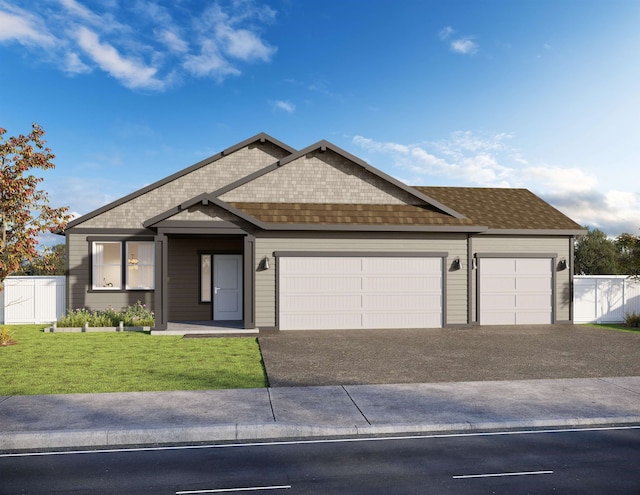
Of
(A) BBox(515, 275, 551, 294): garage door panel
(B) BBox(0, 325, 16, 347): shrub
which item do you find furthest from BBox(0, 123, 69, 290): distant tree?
(A) BBox(515, 275, 551, 294): garage door panel

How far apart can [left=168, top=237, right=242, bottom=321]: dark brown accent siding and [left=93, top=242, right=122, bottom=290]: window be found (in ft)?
6.76

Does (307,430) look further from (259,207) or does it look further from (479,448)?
(259,207)

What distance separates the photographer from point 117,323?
52.7 ft

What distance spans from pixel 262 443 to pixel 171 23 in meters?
18.2

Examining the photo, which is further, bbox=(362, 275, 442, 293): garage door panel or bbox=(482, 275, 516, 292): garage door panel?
bbox=(482, 275, 516, 292): garage door panel

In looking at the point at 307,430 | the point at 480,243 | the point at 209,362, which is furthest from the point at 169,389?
the point at 480,243

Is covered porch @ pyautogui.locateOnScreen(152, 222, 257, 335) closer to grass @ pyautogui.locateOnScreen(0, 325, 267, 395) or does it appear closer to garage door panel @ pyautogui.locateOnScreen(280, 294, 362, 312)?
garage door panel @ pyautogui.locateOnScreen(280, 294, 362, 312)

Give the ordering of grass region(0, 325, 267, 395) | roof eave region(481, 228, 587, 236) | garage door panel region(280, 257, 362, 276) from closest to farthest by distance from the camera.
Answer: grass region(0, 325, 267, 395)
garage door panel region(280, 257, 362, 276)
roof eave region(481, 228, 587, 236)

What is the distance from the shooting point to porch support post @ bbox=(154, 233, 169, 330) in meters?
14.4

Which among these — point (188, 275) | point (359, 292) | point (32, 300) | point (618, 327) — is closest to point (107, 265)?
point (32, 300)

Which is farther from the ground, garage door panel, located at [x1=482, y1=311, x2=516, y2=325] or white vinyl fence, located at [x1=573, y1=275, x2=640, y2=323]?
white vinyl fence, located at [x1=573, y1=275, x2=640, y2=323]

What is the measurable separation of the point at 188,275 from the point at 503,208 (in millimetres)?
13088

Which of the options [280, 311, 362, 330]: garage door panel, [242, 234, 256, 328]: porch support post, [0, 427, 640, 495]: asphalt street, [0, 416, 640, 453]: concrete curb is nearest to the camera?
[0, 427, 640, 495]: asphalt street

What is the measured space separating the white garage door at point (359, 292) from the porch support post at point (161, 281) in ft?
11.8
